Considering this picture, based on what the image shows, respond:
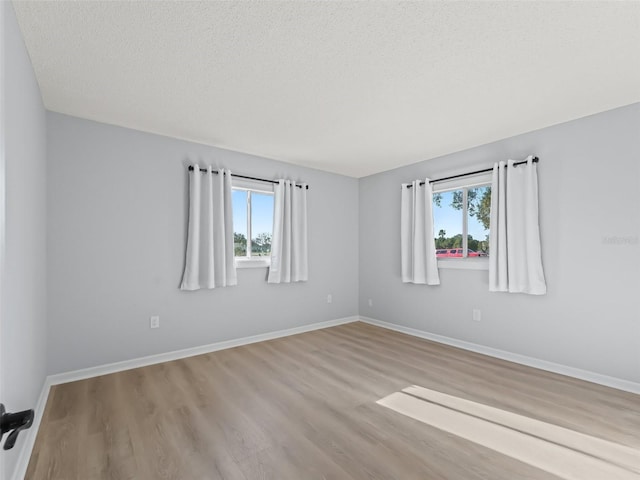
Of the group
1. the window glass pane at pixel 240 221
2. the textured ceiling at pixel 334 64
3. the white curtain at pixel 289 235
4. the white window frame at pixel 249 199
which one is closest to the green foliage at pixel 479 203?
the textured ceiling at pixel 334 64

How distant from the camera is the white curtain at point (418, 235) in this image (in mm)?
4160

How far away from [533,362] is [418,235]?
1862mm

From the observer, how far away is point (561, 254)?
3.11 meters

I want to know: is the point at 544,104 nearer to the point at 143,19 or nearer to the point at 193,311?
the point at 143,19

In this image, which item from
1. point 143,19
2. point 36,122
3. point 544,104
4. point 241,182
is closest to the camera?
point 143,19

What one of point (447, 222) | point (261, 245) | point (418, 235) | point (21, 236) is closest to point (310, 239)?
point (261, 245)

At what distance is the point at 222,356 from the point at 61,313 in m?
1.54

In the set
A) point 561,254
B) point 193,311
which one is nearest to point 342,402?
point 193,311

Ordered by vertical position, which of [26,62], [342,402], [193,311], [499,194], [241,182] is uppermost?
[26,62]

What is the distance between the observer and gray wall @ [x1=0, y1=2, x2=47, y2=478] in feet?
4.90

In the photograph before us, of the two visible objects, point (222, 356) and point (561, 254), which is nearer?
point (561, 254)

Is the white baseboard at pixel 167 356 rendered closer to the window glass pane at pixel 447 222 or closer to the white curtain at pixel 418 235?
the white curtain at pixel 418 235

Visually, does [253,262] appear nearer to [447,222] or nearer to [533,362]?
[447,222]

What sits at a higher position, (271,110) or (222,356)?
(271,110)
